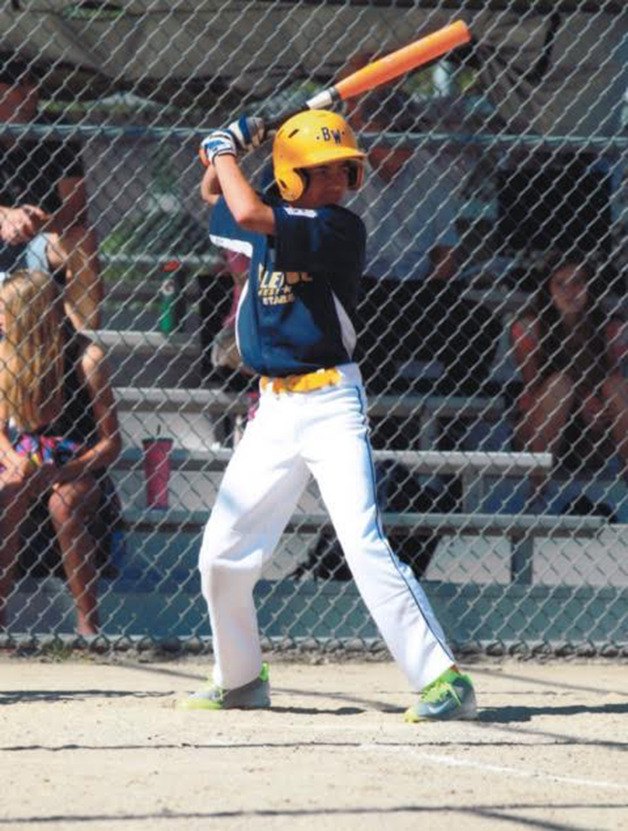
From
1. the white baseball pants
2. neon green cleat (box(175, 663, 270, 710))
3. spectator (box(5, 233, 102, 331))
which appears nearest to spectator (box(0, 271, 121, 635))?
spectator (box(5, 233, 102, 331))

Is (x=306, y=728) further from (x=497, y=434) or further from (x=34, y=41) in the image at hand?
(x=34, y=41)

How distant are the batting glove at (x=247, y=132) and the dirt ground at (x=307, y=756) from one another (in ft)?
5.57

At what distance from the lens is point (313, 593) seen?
725cm

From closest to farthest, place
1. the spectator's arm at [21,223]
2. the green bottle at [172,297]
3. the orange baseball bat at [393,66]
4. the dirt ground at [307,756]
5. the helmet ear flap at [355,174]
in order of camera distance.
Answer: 1. the dirt ground at [307,756]
2. the helmet ear flap at [355,174]
3. the orange baseball bat at [393,66]
4. the spectator's arm at [21,223]
5. the green bottle at [172,297]

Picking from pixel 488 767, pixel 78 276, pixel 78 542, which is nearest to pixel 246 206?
pixel 488 767

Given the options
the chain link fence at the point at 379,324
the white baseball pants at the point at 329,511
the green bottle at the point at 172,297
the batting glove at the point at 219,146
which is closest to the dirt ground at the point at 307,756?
the white baseball pants at the point at 329,511

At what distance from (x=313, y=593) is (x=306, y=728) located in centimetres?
204

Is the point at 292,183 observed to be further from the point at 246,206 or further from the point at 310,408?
the point at 310,408

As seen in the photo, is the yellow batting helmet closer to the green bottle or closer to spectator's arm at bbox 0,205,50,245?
spectator's arm at bbox 0,205,50,245

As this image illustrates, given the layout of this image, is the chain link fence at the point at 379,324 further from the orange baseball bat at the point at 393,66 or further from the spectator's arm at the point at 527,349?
the orange baseball bat at the point at 393,66

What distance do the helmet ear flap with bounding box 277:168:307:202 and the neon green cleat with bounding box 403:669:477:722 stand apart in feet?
4.75

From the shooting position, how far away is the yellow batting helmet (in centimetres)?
525

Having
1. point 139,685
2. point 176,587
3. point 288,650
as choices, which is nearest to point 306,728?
point 139,685

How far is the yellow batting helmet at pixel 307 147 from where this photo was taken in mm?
5250
